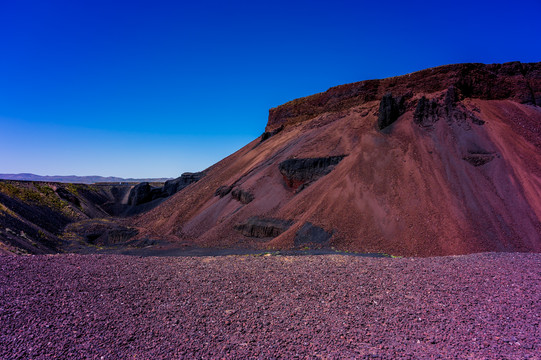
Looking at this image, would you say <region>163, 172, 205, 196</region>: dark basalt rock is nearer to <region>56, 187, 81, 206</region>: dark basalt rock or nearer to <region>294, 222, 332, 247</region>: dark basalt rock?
<region>56, 187, 81, 206</region>: dark basalt rock

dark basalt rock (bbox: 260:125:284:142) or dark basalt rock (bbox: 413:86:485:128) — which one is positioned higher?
dark basalt rock (bbox: 260:125:284:142)

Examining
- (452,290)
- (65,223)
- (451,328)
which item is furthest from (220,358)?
(65,223)

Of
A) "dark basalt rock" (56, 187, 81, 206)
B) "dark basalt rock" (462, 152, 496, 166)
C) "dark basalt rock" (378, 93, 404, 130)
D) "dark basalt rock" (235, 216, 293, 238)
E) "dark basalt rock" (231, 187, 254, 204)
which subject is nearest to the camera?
"dark basalt rock" (462, 152, 496, 166)

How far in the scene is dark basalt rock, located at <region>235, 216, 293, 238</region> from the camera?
18.6 metres

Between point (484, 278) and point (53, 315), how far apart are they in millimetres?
9108

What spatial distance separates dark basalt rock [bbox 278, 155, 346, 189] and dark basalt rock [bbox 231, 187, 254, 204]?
3.18 metres

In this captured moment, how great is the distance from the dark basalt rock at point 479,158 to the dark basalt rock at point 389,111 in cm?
587

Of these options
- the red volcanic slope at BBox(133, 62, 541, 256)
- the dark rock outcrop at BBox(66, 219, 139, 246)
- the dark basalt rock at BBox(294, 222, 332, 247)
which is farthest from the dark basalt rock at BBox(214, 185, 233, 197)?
the dark basalt rock at BBox(294, 222, 332, 247)

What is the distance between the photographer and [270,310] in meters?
5.76

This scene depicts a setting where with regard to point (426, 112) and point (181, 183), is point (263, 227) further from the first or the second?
point (181, 183)

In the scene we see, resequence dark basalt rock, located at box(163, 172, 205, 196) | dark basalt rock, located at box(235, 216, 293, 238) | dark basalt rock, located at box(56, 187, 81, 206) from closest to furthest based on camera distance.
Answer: dark basalt rock, located at box(235, 216, 293, 238) < dark basalt rock, located at box(56, 187, 81, 206) < dark basalt rock, located at box(163, 172, 205, 196)

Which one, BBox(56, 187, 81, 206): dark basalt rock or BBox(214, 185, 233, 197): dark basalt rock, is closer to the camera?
BBox(214, 185, 233, 197): dark basalt rock

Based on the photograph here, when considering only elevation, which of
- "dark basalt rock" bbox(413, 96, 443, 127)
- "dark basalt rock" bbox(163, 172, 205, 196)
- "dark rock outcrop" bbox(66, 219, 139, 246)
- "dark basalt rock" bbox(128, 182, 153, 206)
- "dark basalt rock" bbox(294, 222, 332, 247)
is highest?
"dark basalt rock" bbox(413, 96, 443, 127)

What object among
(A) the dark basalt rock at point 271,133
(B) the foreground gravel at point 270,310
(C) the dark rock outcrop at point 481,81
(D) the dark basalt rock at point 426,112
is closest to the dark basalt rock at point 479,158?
(D) the dark basalt rock at point 426,112
